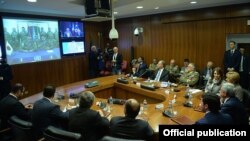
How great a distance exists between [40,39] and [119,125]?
558cm

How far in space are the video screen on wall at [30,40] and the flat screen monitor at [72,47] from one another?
0.26 meters

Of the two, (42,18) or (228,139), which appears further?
(42,18)

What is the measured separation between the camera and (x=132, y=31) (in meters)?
8.55

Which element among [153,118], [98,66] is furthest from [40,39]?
[153,118]

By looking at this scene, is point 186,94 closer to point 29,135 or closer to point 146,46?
point 29,135

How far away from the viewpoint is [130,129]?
2092mm

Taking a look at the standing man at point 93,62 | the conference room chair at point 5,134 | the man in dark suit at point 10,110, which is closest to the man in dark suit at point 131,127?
the man in dark suit at point 10,110

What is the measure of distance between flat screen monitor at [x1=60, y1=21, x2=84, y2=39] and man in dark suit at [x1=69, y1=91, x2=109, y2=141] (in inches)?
221

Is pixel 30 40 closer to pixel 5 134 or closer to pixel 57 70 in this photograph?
pixel 57 70

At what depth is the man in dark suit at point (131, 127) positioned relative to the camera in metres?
2.08

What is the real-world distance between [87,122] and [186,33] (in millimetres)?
5601

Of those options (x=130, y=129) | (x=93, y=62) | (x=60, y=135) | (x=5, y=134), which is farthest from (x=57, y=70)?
(x=130, y=129)

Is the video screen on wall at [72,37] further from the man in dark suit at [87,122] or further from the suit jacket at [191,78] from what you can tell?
the man in dark suit at [87,122]

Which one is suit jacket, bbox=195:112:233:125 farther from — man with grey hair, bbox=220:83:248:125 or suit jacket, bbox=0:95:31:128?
suit jacket, bbox=0:95:31:128
